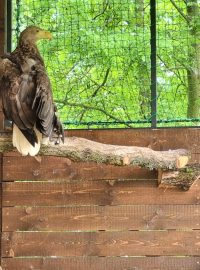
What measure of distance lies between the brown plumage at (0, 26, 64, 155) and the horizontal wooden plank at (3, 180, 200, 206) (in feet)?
3.13

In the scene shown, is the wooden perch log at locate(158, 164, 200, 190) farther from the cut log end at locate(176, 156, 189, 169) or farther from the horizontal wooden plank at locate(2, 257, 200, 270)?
the horizontal wooden plank at locate(2, 257, 200, 270)

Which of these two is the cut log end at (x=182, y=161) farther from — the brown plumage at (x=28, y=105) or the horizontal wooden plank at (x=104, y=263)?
the horizontal wooden plank at (x=104, y=263)

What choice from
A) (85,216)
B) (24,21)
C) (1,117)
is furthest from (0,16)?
(85,216)

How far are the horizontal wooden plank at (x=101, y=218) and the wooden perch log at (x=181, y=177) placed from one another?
22cm

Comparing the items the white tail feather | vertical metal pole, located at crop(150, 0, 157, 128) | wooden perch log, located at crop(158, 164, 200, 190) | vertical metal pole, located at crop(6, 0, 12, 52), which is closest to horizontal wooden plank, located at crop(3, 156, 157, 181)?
wooden perch log, located at crop(158, 164, 200, 190)

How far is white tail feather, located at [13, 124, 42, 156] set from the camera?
301cm

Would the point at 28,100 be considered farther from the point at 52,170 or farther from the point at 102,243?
the point at 102,243

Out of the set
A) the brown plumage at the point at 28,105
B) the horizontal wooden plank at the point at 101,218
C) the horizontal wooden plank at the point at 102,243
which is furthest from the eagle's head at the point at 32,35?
the horizontal wooden plank at the point at 102,243

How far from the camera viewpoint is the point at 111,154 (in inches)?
128

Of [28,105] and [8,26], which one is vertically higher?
[8,26]

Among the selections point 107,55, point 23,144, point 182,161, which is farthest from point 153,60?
point 23,144

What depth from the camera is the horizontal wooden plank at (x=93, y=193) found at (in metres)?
3.94

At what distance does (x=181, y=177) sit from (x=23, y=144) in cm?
113

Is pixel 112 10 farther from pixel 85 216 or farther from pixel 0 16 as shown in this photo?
pixel 85 216
